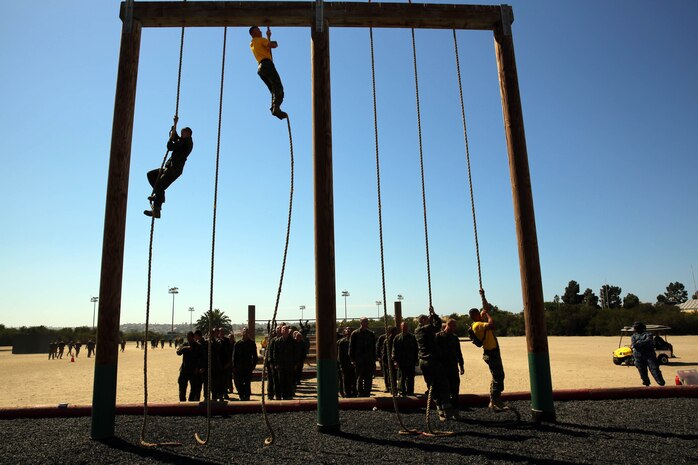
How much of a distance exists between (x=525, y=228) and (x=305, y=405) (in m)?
4.14

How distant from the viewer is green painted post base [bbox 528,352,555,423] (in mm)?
5945

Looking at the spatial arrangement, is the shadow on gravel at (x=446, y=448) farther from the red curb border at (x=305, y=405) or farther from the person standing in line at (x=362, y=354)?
the person standing in line at (x=362, y=354)

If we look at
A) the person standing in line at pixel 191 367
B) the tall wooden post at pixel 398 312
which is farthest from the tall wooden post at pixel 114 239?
the tall wooden post at pixel 398 312

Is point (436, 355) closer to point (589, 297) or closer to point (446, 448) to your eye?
point (446, 448)

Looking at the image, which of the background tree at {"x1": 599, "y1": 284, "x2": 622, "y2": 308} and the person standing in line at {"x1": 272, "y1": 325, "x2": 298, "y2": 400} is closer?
the person standing in line at {"x1": 272, "y1": 325, "x2": 298, "y2": 400}

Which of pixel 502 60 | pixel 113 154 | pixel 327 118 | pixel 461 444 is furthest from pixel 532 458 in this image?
pixel 113 154

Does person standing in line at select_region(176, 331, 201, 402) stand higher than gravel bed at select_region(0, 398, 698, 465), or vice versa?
person standing in line at select_region(176, 331, 201, 402)

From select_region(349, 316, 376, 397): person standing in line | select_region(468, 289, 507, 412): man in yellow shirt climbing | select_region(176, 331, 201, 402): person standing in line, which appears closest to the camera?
select_region(468, 289, 507, 412): man in yellow shirt climbing

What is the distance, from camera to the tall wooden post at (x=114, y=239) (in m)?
5.59

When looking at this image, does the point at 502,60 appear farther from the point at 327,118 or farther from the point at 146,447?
the point at 146,447

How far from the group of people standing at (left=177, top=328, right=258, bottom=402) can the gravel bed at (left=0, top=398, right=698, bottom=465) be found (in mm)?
3343

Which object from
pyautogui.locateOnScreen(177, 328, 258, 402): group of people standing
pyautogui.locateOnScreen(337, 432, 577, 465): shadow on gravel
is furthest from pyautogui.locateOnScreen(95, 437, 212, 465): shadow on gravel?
pyautogui.locateOnScreen(177, 328, 258, 402): group of people standing

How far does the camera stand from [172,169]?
21.2 ft

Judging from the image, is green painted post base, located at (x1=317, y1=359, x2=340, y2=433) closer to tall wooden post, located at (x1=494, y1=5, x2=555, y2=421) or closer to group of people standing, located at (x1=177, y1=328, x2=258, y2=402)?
tall wooden post, located at (x1=494, y1=5, x2=555, y2=421)
